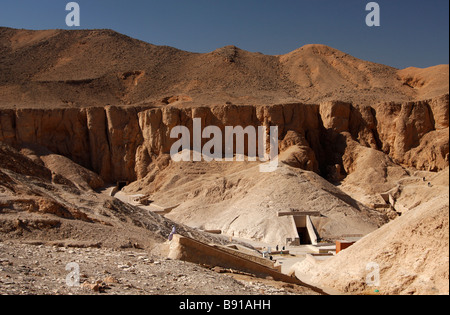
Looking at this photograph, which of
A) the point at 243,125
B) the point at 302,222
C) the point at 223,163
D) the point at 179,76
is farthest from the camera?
the point at 179,76

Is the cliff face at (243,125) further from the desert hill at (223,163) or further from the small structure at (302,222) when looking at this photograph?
the small structure at (302,222)

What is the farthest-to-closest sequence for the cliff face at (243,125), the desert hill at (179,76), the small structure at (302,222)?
1. the desert hill at (179,76)
2. the cliff face at (243,125)
3. the small structure at (302,222)

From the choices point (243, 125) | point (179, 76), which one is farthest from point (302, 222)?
point (179, 76)

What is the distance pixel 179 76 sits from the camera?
234 feet

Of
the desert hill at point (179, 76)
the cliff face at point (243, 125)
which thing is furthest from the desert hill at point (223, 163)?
the desert hill at point (179, 76)

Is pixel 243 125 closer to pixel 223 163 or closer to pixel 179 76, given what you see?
pixel 223 163

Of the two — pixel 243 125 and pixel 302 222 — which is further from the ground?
pixel 243 125

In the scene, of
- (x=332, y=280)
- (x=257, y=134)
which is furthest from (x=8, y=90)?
(x=332, y=280)

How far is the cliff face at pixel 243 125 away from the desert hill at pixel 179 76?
6773 millimetres

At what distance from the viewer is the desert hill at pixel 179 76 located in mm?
60344

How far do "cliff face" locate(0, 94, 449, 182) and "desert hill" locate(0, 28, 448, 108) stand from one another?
6773 mm

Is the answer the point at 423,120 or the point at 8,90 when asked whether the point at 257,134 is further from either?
the point at 8,90

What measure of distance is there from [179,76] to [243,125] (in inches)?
1064

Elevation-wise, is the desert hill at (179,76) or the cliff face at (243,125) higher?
the desert hill at (179,76)
